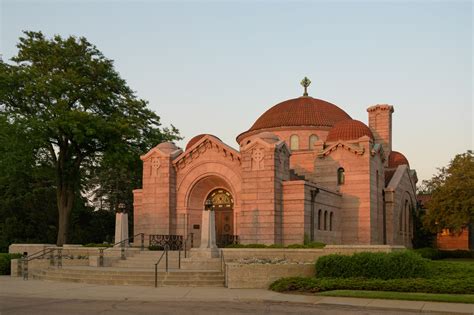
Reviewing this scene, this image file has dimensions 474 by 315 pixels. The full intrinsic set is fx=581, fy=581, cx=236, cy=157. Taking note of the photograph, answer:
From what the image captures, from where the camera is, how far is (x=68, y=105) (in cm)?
4044

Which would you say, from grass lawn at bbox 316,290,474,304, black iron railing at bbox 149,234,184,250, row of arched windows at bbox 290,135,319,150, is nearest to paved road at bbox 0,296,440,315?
grass lawn at bbox 316,290,474,304

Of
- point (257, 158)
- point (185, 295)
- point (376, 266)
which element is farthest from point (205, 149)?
point (185, 295)

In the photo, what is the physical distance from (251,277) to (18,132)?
70.5 feet

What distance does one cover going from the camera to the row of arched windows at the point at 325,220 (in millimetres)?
35562

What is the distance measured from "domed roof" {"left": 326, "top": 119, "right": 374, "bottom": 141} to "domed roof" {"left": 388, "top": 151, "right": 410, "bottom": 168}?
7.91 metres

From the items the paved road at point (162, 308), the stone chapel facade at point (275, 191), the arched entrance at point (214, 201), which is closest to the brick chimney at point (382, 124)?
the stone chapel facade at point (275, 191)

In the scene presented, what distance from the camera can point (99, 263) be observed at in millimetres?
29078

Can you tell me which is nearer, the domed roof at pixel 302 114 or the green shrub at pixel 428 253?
the green shrub at pixel 428 253

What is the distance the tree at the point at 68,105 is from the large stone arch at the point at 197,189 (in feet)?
22.1

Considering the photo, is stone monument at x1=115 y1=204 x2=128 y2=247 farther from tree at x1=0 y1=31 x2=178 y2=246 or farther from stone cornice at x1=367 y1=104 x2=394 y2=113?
stone cornice at x1=367 y1=104 x2=394 y2=113

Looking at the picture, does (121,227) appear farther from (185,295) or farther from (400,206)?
(400,206)

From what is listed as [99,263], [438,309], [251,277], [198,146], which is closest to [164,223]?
[198,146]

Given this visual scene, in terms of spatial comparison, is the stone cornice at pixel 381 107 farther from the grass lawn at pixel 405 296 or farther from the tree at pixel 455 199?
the grass lawn at pixel 405 296

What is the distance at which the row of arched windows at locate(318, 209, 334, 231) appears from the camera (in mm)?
35562
